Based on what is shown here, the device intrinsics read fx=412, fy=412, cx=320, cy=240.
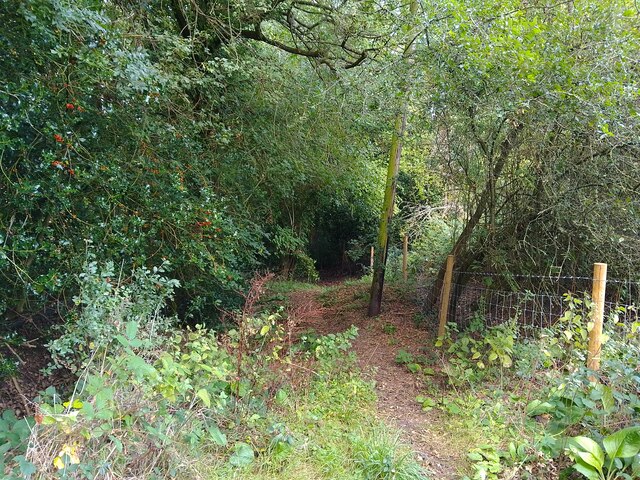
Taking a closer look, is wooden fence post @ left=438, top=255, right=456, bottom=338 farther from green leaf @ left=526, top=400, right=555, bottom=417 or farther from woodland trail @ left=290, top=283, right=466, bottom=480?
green leaf @ left=526, top=400, right=555, bottom=417

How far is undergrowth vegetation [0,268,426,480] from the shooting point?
202cm

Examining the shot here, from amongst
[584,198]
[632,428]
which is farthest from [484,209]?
[632,428]

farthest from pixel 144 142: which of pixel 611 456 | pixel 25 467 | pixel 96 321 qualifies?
pixel 611 456

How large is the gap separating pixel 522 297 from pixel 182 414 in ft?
12.7

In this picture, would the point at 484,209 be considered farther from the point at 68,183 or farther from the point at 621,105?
the point at 68,183

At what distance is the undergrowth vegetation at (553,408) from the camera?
8.04ft

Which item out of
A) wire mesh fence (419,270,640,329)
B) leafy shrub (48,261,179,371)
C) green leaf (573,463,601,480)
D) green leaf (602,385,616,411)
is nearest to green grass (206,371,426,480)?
green leaf (573,463,601,480)

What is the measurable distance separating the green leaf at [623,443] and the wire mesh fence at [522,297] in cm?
166

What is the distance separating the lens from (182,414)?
8.14ft

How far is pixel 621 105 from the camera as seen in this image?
3639 millimetres

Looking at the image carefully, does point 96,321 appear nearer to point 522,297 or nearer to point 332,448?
point 332,448

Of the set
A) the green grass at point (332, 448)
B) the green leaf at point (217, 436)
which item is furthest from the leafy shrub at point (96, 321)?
the green grass at point (332, 448)

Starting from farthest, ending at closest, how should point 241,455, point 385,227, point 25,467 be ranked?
point 385,227
point 241,455
point 25,467

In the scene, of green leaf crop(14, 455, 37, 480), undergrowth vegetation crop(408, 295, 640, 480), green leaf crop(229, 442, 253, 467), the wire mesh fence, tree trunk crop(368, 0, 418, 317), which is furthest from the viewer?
tree trunk crop(368, 0, 418, 317)
